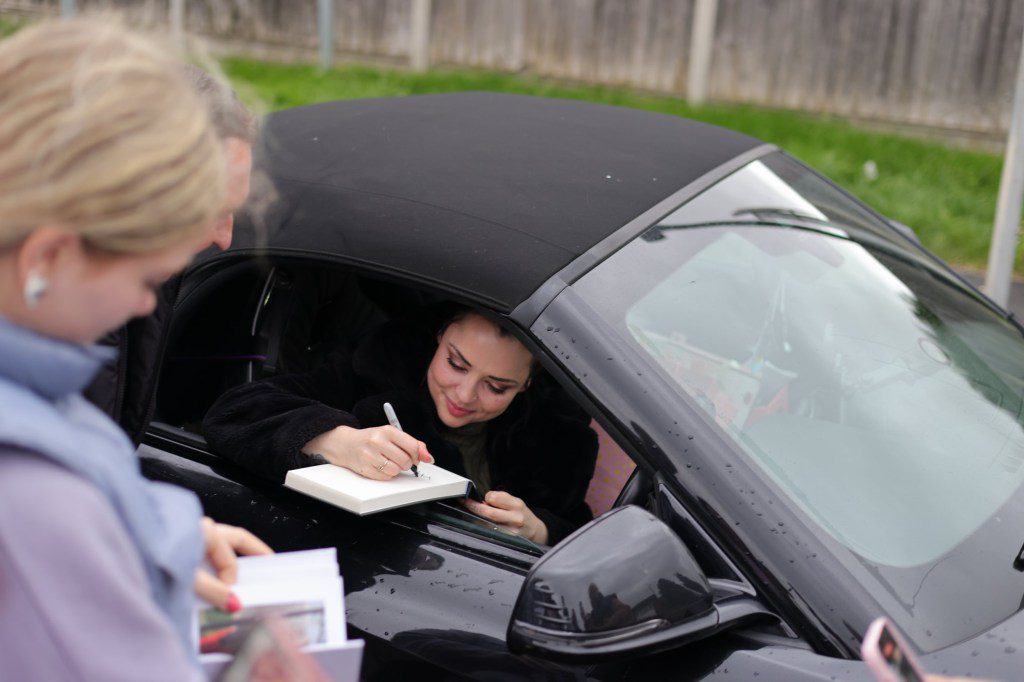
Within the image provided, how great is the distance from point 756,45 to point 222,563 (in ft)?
27.9

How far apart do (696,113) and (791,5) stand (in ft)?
3.94

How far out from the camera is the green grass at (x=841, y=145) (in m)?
6.90

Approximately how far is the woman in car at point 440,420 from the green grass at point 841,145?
15.7ft

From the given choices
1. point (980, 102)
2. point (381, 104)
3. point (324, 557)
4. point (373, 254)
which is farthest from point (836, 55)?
point (324, 557)

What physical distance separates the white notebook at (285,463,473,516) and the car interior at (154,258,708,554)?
1.19 ft

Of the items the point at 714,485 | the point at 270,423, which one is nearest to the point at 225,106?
the point at 270,423

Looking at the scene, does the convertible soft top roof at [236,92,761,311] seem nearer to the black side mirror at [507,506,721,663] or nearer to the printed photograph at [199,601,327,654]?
the black side mirror at [507,506,721,663]

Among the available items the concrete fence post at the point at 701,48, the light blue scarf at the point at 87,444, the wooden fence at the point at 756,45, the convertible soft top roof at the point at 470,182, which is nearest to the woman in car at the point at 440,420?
the convertible soft top roof at the point at 470,182

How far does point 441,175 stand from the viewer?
2.19 meters

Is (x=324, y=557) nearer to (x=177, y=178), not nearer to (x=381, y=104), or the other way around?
(x=177, y=178)

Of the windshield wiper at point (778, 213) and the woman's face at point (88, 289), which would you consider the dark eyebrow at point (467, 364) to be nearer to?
the windshield wiper at point (778, 213)

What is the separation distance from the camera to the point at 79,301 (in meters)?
0.98

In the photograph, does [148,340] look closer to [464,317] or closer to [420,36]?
[464,317]

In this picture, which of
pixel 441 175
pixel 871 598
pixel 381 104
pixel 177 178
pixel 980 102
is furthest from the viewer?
pixel 980 102
